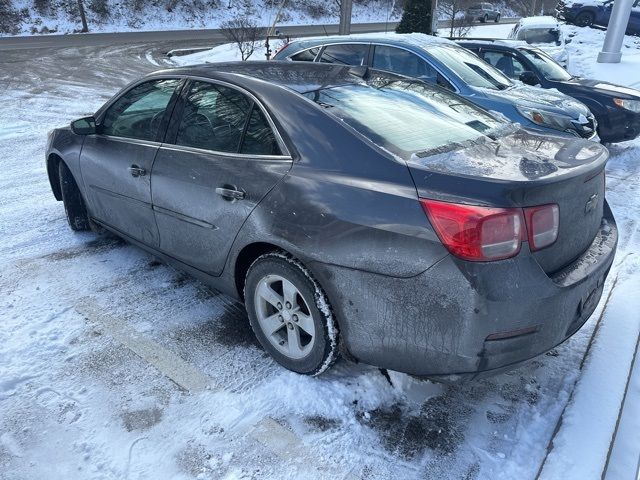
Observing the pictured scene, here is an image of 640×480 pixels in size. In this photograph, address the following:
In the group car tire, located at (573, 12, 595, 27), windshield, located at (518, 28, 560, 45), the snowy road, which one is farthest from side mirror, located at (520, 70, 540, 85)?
car tire, located at (573, 12, 595, 27)

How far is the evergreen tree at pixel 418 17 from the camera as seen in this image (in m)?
18.1

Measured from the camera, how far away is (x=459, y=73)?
6.48 meters

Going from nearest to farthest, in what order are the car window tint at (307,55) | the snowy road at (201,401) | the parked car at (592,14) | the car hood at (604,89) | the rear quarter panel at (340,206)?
the rear quarter panel at (340,206) → the snowy road at (201,401) → the car window tint at (307,55) → the car hood at (604,89) → the parked car at (592,14)

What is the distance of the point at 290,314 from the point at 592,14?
2465 cm

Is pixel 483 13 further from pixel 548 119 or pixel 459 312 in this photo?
pixel 459 312

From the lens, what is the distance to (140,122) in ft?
11.8

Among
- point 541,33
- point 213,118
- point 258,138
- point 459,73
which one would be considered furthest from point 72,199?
point 541,33

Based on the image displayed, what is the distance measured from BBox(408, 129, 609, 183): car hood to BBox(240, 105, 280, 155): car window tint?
768 mm

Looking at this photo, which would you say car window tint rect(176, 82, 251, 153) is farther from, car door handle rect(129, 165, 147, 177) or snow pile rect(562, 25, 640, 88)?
snow pile rect(562, 25, 640, 88)

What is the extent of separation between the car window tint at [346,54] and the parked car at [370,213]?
150 inches

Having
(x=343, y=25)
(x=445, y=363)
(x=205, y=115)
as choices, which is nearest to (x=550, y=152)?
(x=445, y=363)

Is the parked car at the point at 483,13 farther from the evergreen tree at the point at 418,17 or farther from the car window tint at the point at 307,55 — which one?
the car window tint at the point at 307,55

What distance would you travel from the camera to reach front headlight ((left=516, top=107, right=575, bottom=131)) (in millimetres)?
6172

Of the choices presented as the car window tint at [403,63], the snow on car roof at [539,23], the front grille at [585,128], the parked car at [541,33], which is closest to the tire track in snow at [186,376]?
the car window tint at [403,63]
